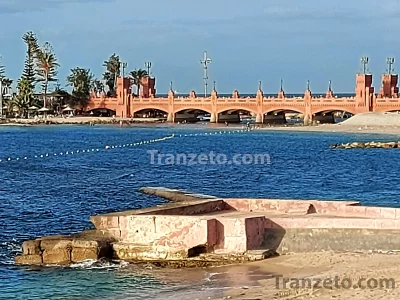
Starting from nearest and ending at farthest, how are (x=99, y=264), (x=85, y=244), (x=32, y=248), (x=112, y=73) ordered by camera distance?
(x=99, y=264) → (x=85, y=244) → (x=32, y=248) → (x=112, y=73)

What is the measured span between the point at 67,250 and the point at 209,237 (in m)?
4.25

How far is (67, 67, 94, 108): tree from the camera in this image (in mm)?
178125

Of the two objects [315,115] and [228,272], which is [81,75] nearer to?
[315,115]

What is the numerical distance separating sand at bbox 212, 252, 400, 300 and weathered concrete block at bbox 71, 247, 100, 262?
4.64 m

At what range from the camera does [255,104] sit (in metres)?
158

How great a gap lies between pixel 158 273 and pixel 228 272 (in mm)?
1930

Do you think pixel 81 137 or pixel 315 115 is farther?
pixel 315 115

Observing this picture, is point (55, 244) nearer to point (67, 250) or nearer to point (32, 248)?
point (67, 250)

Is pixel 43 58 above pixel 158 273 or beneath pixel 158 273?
above

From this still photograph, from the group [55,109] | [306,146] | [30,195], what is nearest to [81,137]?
[306,146]

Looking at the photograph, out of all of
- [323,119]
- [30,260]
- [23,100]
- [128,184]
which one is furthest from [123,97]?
[30,260]

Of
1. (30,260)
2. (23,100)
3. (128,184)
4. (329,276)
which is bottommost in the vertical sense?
(128,184)

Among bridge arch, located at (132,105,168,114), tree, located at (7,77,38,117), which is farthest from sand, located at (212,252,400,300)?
bridge arch, located at (132,105,168,114)

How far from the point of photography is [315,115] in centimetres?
15212
